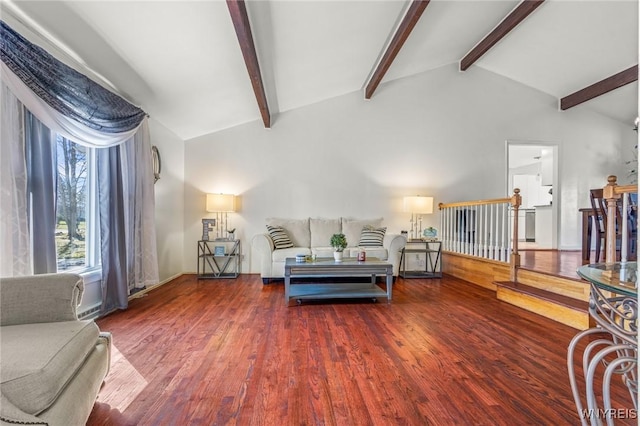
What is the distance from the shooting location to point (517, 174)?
831 cm

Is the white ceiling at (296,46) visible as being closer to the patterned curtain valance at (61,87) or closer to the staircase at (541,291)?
the patterned curtain valance at (61,87)

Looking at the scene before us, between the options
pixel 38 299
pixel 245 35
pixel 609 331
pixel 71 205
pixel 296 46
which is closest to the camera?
pixel 609 331

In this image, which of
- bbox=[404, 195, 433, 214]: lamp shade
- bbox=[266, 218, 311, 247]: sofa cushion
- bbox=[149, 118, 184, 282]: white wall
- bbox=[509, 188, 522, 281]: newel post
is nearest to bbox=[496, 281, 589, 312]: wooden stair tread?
bbox=[509, 188, 522, 281]: newel post

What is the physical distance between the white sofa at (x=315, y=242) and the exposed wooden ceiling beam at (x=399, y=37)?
2209 millimetres

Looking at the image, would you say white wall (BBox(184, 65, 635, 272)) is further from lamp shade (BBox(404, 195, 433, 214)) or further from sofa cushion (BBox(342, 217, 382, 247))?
lamp shade (BBox(404, 195, 433, 214))

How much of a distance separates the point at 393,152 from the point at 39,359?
4.87m

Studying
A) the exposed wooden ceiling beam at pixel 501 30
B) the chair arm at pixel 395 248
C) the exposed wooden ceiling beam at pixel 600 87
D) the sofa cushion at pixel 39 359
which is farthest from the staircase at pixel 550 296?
the exposed wooden ceiling beam at pixel 600 87

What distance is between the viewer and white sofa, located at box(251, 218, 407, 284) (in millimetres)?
3994

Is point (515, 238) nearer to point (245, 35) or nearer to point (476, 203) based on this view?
point (476, 203)

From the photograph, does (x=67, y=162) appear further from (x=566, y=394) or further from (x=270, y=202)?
(x=566, y=394)

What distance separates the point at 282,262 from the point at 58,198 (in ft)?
8.03

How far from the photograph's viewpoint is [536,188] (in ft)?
26.4

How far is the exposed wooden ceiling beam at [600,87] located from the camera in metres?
4.34

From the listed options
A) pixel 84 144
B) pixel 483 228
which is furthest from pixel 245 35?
pixel 483 228
